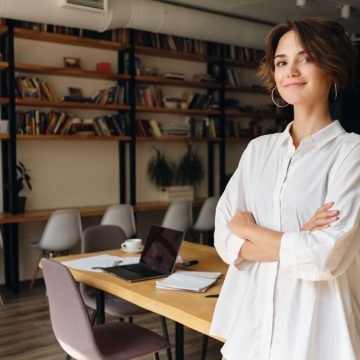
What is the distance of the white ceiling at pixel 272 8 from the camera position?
5898 millimetres

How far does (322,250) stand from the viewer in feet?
3.83

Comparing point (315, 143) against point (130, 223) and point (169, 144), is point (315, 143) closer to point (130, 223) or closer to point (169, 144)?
point (130, 223)

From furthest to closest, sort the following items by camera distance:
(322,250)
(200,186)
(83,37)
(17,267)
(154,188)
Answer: (200,186) < (154,188) < (83,37) < (17,267) < (322,250)

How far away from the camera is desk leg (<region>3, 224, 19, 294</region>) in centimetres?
512

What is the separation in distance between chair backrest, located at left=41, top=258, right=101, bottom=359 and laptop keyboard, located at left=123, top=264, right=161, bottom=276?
47 centimetres

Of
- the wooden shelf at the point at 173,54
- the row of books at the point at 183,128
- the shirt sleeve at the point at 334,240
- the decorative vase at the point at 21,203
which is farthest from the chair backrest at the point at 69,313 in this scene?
the wooden shelf at the point at 173,54

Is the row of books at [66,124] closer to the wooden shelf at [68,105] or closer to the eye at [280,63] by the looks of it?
the wooden shelf at [68,105]

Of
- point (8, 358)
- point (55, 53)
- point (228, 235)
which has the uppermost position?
point (55, 53)

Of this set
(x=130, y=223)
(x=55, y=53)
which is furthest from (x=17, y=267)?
(x=55, y=53)

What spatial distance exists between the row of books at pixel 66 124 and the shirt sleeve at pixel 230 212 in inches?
166

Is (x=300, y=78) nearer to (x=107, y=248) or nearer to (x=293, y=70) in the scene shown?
(x=293, y=70)

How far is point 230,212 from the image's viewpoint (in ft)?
4.78

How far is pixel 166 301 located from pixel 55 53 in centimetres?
427

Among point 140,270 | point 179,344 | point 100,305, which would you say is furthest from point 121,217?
point 179,344
